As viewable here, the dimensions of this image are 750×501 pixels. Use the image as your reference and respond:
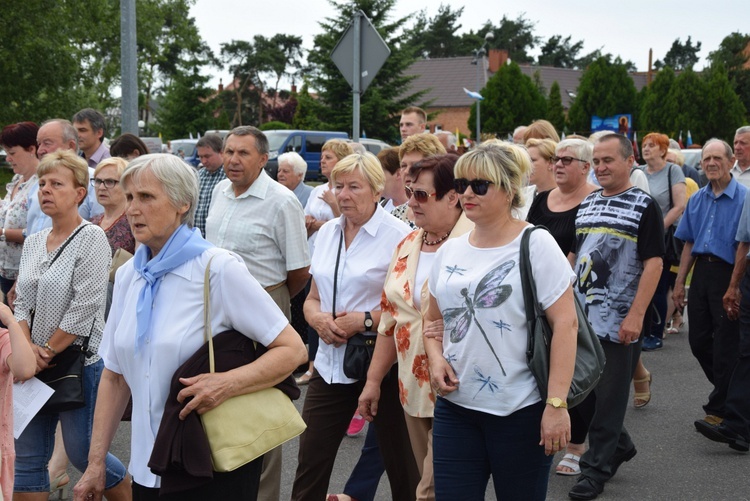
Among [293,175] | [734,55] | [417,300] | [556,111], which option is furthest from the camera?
[734,55]

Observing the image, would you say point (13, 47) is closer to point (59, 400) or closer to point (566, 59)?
point (59, 400)

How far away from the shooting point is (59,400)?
14.0 ft

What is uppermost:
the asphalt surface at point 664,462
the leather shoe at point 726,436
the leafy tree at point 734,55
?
the leafy tree at point 734,55

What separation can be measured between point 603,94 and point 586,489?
4959cm

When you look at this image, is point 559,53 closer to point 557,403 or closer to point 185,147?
point 185,147

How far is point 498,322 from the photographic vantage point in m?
3.42

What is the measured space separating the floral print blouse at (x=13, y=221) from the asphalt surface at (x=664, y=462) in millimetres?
1425

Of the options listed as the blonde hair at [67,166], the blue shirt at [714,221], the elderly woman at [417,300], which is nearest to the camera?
the elderly woman at [417,300]

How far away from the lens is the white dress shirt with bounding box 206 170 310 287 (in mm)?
5410

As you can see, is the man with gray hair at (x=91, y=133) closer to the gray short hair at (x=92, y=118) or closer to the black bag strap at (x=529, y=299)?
the gray short hair at (x=92, y=118)

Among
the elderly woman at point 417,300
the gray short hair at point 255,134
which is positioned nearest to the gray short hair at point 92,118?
the gray short hair at point 255,134

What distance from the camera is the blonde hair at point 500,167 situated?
3547 millimetres

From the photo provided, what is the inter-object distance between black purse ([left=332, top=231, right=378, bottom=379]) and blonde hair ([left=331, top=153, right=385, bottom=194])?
732 millimetres

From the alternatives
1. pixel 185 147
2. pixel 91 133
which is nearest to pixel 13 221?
pixel 91 133
